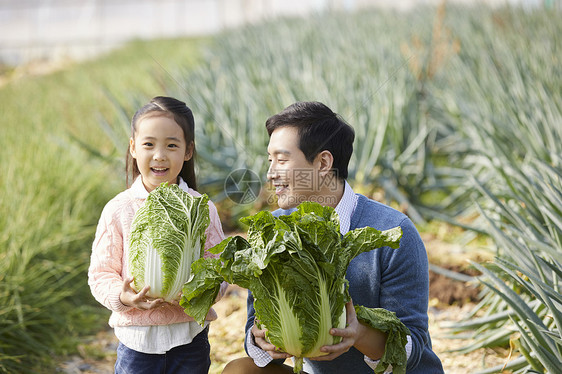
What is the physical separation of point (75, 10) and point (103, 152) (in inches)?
807

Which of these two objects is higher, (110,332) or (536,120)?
(536,120)

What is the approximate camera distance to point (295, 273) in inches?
62.3

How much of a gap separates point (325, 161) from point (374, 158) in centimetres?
261

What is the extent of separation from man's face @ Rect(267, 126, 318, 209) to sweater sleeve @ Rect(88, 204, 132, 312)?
0.53 m

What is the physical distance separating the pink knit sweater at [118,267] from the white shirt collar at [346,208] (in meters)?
0.45

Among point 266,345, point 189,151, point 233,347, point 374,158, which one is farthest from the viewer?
point 374,158

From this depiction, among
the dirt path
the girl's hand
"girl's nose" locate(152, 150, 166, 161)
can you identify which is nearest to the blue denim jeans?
the girl's hand

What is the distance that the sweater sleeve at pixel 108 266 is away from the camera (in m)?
1.81

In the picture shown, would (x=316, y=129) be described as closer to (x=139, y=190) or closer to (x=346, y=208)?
(x=346, y=208)

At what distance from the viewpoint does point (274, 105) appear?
514 cm

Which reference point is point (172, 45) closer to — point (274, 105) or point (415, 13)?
point (415, 13)

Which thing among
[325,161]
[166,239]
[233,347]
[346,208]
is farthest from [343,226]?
[233,347]

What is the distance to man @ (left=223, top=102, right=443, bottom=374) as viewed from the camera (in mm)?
1941

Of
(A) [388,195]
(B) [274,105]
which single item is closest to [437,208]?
(A) [388,195]
